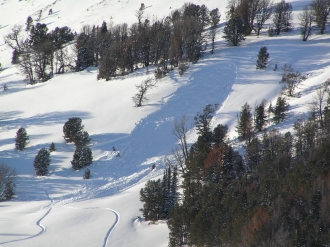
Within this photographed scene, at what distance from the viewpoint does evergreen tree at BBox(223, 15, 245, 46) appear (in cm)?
6091

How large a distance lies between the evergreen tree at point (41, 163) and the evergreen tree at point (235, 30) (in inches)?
1621

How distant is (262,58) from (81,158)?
32.5 meters

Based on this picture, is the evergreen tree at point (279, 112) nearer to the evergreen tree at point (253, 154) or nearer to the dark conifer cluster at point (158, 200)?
the evergreen tree at point (253, 154)

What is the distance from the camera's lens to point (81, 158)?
36375 mm

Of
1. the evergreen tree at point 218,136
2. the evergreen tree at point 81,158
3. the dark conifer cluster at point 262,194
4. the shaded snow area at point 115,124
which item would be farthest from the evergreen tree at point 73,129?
the evergreen tree at point 218,136

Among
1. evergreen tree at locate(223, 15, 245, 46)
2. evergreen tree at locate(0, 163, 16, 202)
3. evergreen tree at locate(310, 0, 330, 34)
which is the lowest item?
evergreen tree at locate(0, 163, 16, 202)

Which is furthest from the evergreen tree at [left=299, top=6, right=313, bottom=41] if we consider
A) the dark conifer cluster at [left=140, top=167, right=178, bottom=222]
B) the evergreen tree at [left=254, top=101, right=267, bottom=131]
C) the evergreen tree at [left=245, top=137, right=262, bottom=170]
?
the dark conifer cluster at [left=140, top=167, right=178, bottom=222]

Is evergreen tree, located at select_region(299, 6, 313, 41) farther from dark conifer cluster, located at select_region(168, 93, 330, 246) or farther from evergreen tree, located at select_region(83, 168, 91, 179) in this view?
evergreen tree, located at select_region(83, 168, 91, 179)

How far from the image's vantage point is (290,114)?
37344 mm

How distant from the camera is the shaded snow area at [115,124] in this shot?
1091 inches

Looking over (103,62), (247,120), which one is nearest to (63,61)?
(103,62)

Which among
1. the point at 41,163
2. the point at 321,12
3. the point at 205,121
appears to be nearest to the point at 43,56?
the point at 41,163

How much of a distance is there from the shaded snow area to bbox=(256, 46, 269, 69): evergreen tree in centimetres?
105

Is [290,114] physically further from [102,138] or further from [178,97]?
[102,138]
